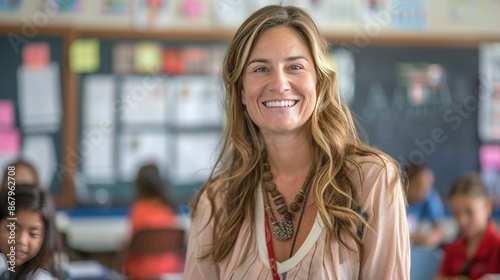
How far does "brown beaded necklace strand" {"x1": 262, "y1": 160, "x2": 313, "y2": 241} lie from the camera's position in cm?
170

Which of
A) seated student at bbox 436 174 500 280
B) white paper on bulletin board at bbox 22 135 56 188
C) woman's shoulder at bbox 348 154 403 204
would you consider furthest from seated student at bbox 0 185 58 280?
white paper on bulletin board at bbox 22 135 56 188

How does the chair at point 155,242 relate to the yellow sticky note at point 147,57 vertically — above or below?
below

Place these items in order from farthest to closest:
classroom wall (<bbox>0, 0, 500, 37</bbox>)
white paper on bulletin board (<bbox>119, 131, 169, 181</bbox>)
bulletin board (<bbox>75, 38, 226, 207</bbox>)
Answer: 1. white paper on bulletin board (<bbox>119, 131, 169, 181</bbox>)
2. bulletin board (<bbox>75, 38, 226, 207</bbox>)
3. classroom wall (<bbox>0, 0, 500, 37</bbox>)

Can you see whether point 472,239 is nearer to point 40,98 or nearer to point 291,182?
point 291,182

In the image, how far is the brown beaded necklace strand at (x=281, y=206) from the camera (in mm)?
1697

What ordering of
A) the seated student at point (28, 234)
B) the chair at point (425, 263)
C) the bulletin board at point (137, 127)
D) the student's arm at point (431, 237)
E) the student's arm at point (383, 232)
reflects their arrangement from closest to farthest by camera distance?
the student's arm at point (383, 232)
the seated student at point (28, 234)
the chair at point (425, 263)
the student's arm at point (431, 237)
the bulletin board at point (137, 127)

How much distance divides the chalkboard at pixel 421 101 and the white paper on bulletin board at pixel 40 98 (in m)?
2.39

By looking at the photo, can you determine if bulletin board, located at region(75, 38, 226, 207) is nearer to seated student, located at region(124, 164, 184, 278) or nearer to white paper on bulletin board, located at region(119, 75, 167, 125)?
white paper on bulletin board, located at region(119, 75, 167, 125)

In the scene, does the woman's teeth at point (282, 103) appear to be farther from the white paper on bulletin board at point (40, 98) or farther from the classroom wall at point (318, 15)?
the white paper on bulletin board at point (40, 98)

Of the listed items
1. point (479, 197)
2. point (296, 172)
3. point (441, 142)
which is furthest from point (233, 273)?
point (441, 142)

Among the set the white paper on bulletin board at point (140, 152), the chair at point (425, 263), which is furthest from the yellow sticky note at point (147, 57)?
the chair at point (425, 263)

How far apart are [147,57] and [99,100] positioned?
500 millimetres

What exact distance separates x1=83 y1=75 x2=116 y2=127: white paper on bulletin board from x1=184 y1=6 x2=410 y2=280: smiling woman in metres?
3.96

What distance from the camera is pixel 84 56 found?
18.5 ft
